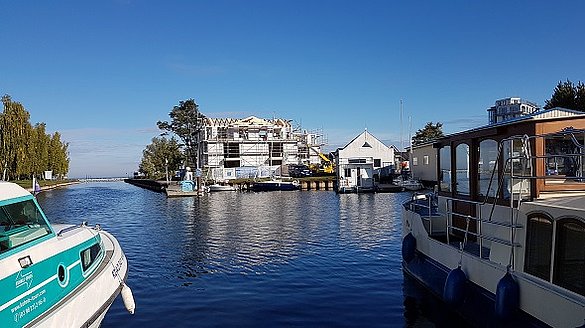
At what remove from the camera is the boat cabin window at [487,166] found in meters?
11.0

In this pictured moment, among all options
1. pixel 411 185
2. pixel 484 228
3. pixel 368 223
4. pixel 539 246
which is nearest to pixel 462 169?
pixel 484 228

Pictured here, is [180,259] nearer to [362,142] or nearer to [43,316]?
[43,316]

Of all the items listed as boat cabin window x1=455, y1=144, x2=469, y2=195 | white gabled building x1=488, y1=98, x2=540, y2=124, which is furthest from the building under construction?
boat cabin window x1=455, y1=144, x2=469, y2=195

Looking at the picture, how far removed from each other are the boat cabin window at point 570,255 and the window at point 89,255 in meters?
8.70

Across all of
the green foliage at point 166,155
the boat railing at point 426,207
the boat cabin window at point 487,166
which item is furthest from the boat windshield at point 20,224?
the green foliage at point 166,155

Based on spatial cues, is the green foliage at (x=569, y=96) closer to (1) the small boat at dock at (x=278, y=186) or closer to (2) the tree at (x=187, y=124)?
(1) the small boat at dock at (x=278, y=186)

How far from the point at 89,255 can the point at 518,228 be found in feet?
28.3

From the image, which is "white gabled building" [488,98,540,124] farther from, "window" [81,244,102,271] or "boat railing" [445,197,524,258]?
"window" [81,244,102,271]

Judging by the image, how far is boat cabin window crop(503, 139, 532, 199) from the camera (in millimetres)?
9348

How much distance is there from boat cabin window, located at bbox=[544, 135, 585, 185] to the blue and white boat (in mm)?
9310

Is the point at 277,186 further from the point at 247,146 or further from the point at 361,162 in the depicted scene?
the point at 247,146

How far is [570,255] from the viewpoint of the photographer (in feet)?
A: 25.6

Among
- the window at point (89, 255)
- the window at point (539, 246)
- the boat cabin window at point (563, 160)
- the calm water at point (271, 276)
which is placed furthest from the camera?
the calm water at point (271, 276)

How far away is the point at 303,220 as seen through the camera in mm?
33062
